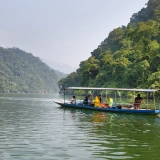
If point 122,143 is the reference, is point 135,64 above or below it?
above

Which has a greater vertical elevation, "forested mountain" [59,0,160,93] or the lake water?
"forested mountain" [59,0,160,93]

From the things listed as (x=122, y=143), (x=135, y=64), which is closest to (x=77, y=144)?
(x=122, y=143)

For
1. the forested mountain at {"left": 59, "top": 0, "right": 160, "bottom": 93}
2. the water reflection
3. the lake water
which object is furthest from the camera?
the forested mountain at {"left": 59, "top": 0, "right": 160, "bottom": 93}

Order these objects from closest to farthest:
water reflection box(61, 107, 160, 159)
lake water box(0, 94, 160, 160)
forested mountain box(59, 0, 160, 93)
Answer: lake water box(0, 94, 160, 160), water reflection box(61, 107, 160, 159), forested mountain box(59, 0, 160, 93)

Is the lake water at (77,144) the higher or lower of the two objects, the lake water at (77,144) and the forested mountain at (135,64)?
the lower

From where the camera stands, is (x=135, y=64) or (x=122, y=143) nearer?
(x=122, y=143)

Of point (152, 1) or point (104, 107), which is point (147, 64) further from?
point (152, 1)

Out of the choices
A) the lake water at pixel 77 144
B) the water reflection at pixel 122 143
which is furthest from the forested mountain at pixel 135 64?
the lake water at pixel 77 144

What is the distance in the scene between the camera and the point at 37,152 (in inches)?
392

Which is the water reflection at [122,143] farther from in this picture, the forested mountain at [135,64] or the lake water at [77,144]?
the forested mountain at [135,64]

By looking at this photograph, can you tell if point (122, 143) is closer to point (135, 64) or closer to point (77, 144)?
point (77, 144)

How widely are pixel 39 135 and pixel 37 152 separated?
3.44 meters

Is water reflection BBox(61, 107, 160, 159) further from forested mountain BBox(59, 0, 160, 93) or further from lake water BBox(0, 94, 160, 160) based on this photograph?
forested mountain BBox(59, 0, 160, 93)

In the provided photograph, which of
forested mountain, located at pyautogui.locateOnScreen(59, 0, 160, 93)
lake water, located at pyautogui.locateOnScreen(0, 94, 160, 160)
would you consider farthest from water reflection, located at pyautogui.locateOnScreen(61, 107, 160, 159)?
forested mountain, located at pyautogui.locateOnScreen(59, 0, 160, 93)
